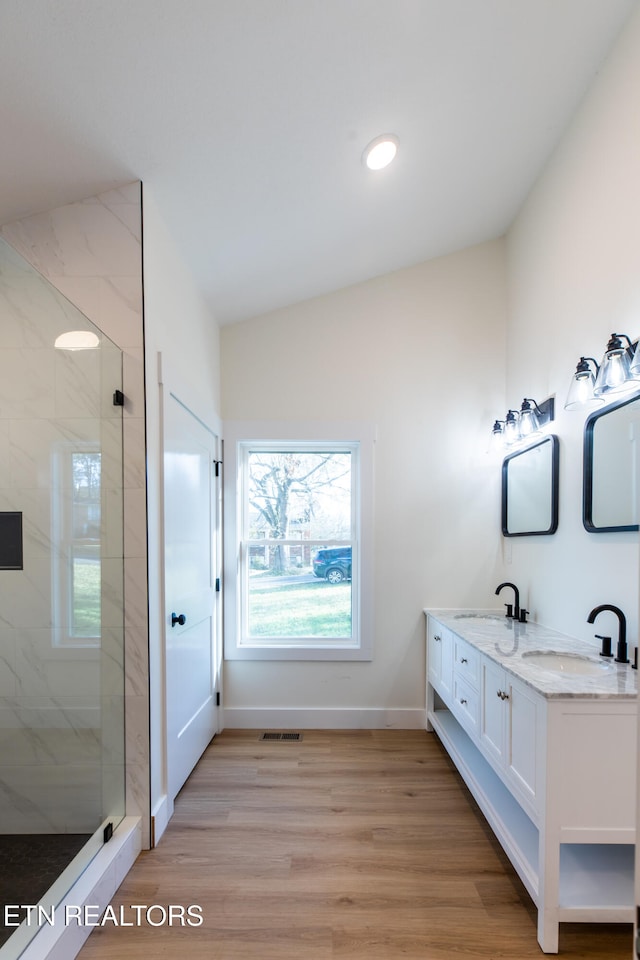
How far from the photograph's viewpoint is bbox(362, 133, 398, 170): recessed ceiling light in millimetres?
2020

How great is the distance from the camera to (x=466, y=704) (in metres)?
2.31

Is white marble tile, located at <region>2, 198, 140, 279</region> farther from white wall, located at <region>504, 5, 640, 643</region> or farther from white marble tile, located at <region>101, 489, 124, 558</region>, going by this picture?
white wall, located at <region>504, 5, 640, 643</region>

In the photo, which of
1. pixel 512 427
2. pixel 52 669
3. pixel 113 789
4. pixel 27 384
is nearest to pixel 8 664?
pixel 52 669

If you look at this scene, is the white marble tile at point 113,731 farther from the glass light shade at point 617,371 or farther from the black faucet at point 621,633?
the glass light shade at point 617,371

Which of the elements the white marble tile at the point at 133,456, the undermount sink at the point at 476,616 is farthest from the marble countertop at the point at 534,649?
the white marble tile at the point at 133,456

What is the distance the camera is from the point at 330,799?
2338 mm

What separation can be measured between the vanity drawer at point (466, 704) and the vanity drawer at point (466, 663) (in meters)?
0.03

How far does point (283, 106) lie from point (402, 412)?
187 centimetres

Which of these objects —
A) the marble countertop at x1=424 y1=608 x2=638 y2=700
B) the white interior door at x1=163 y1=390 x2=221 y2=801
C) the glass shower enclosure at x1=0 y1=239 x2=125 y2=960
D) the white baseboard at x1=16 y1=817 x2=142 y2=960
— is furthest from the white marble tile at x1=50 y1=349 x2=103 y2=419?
the marble countertop at x1=424 y1=608 x2=638 y2=700

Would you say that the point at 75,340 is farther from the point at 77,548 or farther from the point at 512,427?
the point at 512,427

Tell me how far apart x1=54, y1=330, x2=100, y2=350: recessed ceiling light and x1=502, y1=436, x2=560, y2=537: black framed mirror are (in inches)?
89.6

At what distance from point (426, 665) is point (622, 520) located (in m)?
1.77

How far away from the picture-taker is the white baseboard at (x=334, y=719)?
123 inches

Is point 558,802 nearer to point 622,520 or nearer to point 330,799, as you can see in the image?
point 622,520
